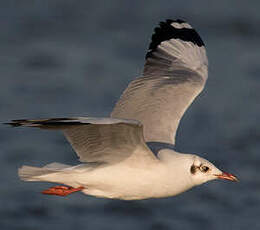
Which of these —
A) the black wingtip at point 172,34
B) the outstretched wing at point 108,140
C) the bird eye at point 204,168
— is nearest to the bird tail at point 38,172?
the outstretched wing at point 108,140

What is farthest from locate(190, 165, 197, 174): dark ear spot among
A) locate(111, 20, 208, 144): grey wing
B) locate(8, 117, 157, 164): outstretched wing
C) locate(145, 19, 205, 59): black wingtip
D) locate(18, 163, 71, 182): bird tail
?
locate(145, 19, 205, 59): black wingtip

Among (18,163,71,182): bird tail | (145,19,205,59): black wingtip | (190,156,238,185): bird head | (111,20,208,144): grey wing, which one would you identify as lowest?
(18,163,71,182): bird tail

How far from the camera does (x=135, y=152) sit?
8.98 m

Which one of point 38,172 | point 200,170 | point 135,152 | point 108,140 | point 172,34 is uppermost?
point 172,34

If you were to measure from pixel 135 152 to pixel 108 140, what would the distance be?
0.90 ft

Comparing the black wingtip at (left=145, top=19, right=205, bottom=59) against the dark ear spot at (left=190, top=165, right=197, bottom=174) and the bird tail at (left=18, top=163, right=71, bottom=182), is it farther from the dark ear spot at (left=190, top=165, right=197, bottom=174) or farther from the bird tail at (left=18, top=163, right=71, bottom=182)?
the bird tail at (left=18, top=163, right=71, bottom=182)

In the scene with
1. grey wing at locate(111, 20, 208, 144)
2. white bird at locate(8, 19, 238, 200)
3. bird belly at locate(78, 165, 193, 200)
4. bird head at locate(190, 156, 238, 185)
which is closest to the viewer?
white bird at locate(8, 19, 238, 200)

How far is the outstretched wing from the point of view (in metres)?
8.41

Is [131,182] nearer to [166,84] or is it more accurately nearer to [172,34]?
[166,84]

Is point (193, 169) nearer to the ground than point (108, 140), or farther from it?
nearer to the ground

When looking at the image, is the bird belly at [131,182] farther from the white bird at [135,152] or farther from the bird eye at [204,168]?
the bird eye at [204,168]

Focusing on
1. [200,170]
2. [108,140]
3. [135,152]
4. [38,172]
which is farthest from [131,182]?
[38,172]

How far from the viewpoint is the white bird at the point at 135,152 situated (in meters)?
8.66

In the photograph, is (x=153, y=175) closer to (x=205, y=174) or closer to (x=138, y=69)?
(x=205, y=174)
